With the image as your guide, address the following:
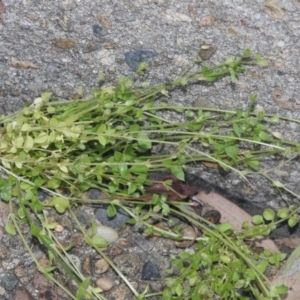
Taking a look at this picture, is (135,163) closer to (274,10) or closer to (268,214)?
(268,214)

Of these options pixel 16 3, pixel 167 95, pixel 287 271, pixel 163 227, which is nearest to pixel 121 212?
pixel 163 227

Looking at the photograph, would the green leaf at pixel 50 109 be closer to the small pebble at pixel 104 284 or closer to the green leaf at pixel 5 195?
the green leaf at pixel 5 195

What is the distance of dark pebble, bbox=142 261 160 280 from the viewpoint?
1.89 metres

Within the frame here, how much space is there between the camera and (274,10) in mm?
1904

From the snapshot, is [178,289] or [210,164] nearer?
[178,289]

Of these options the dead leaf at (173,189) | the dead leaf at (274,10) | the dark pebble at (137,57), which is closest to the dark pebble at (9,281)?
the dead leaf at (173,189)

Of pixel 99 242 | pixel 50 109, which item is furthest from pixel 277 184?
pixel 50 109

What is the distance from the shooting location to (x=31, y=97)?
1971 mm

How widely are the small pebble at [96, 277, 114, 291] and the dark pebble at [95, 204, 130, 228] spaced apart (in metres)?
0.14

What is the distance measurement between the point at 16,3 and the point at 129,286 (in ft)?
2.49

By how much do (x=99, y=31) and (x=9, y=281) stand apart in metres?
0.65

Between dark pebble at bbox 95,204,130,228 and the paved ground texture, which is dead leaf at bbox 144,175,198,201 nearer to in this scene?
dark pebble at bbox 95,204,130,228

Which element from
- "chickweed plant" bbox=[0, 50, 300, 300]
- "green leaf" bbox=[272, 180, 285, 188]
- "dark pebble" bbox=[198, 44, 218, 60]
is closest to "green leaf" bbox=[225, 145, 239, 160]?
"chickweed plant" bbox=[0, 50, 300, 300]

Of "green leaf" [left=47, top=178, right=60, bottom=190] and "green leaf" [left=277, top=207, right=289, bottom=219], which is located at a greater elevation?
"green leaf" [left=277, top=207, right=289, bottom=219]
